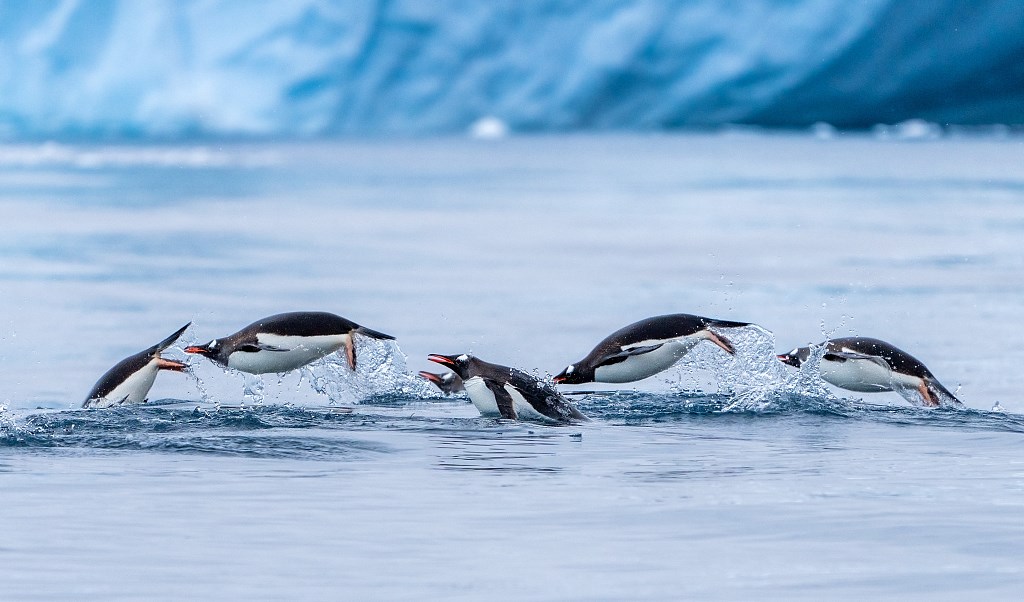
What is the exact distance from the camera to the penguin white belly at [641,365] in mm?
7953

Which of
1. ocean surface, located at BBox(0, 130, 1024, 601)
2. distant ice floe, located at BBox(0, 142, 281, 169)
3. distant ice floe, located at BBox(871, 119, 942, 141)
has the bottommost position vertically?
ocean surface, located at BBox(0, 130, 1024, 601)

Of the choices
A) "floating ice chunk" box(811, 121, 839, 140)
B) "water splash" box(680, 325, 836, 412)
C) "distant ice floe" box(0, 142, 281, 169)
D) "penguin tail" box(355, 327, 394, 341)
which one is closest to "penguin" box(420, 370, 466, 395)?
"penguin tail" box(355, 327, 394, 341)

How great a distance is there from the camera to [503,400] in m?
7.12

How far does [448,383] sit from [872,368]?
196 centimetres

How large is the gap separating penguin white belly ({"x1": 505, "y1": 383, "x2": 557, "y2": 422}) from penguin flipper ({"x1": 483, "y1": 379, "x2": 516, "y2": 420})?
0.06 feet

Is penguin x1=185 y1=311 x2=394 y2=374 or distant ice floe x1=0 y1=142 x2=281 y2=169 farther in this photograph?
distant ice floe x1=0 y1=142 x2=281 y2=169

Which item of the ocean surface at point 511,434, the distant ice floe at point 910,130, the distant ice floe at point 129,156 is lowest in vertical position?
the ocean surface at point 511,434

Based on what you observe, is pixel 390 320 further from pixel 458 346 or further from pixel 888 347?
pixel 888 347

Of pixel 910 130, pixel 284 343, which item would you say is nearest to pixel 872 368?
pixel 284 343

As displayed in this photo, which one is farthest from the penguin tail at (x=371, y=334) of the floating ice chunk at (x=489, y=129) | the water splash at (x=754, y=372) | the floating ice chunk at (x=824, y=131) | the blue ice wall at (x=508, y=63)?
the floating ice chunk at (x=824, y=131)

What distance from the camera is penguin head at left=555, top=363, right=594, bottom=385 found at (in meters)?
7.99

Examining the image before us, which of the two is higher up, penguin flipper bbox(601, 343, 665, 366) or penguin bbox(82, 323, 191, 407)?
penguin flipper bbox(601, 343, 665, 366)

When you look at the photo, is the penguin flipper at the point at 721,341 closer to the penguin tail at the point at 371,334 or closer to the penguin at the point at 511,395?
the penguin at the point at 511,395

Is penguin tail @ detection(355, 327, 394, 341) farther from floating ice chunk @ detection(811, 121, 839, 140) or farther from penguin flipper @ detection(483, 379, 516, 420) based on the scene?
floating ice chunk @ detection(811, 121, 839, 140)
